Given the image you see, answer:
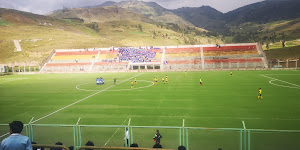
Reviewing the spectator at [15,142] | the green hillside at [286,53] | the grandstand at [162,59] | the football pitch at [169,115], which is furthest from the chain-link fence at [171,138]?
the green hillside at [286,53]

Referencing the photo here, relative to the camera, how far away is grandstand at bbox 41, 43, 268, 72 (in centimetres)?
7325

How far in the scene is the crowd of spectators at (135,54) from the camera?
8238 centimetres

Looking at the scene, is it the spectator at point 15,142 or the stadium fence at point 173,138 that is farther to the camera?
the stadium fence at point 173,138

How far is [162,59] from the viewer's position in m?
81.8

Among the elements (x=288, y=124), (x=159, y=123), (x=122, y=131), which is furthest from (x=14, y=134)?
(x=288, y=124)

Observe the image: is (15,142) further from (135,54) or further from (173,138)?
(135,54)

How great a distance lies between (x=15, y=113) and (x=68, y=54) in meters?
75.1

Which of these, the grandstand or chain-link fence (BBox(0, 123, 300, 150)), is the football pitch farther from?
→ the grandstand

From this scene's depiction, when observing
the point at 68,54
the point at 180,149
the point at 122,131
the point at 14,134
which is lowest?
the point at 122,131

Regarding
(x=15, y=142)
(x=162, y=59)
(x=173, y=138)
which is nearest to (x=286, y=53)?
(x=162, y=59)

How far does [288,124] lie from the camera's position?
49.8 feet

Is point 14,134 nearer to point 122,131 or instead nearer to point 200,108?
point 122,131

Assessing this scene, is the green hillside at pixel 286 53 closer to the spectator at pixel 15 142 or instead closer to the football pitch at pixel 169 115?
the football pitch at pixel 169 115

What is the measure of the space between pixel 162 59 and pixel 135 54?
11981 mm
